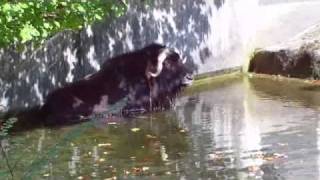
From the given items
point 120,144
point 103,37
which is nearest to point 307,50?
point 103,37

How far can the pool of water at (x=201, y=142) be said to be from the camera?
20.8 feet

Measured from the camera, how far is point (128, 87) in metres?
9.38

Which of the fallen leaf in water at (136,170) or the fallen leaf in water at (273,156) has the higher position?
the fallen leaf in water at (273,156)

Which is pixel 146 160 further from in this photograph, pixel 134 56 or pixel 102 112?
pixel 134 56

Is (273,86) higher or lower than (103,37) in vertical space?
lower

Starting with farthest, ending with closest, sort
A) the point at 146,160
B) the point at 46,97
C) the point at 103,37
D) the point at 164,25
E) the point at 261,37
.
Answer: the point at 261,37
the point at 164,25
the point at 103,37
the point at 46,97
the point at 146,160

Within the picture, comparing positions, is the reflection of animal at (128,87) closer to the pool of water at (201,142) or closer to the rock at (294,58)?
the pool of water at (201,142)

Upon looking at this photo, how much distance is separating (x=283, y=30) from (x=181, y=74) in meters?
4.01

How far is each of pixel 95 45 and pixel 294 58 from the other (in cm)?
326

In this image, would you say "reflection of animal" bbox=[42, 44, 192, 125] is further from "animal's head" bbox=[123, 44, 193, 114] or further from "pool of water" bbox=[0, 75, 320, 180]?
"pool of water" bbox=[0, 75, 320, 180]

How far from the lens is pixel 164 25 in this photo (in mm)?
11375

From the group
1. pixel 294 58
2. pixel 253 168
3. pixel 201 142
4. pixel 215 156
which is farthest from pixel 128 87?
pixel 294 58

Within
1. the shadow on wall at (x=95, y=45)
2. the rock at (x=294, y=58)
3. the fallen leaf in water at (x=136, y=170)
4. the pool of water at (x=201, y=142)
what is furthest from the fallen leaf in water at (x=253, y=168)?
the rock at (x=294, y=58)

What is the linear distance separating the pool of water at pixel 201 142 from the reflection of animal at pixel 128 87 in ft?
0.93
